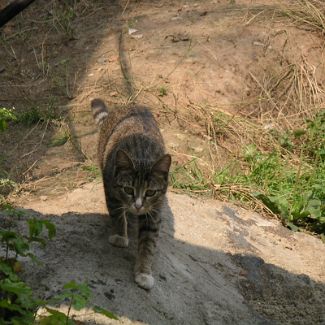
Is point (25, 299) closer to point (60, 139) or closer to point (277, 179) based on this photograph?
point (60, 139)

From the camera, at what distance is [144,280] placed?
391 centimetres

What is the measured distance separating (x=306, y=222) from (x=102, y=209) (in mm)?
2124

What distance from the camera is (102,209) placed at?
4.91m

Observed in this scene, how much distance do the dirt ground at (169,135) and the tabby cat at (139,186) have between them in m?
0.13

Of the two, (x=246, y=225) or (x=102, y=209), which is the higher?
(x=102, y=209)

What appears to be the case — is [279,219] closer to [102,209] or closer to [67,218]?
[102,209]

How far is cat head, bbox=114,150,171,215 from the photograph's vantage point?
159 inches

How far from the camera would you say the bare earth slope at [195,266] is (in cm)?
372

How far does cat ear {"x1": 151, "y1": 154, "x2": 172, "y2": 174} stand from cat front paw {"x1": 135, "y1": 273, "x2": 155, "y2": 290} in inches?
26.2

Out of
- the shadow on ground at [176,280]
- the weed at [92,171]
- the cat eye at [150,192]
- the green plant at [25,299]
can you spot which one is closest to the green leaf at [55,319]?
the green plant at [25,299]

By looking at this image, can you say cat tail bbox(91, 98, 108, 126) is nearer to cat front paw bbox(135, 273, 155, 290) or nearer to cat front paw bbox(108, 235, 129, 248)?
cat front paw bbox(108, 235, 129, 248)

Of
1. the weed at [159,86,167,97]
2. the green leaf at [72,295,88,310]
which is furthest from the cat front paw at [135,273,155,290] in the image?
the weed at [159,86,167,97]

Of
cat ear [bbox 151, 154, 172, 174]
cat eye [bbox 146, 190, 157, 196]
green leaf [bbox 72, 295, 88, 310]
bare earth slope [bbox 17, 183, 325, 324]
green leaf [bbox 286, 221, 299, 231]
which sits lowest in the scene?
A: green leaf [bbox 286, 221, 299, 231]

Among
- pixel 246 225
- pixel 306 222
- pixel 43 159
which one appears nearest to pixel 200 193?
pixel 246 225
